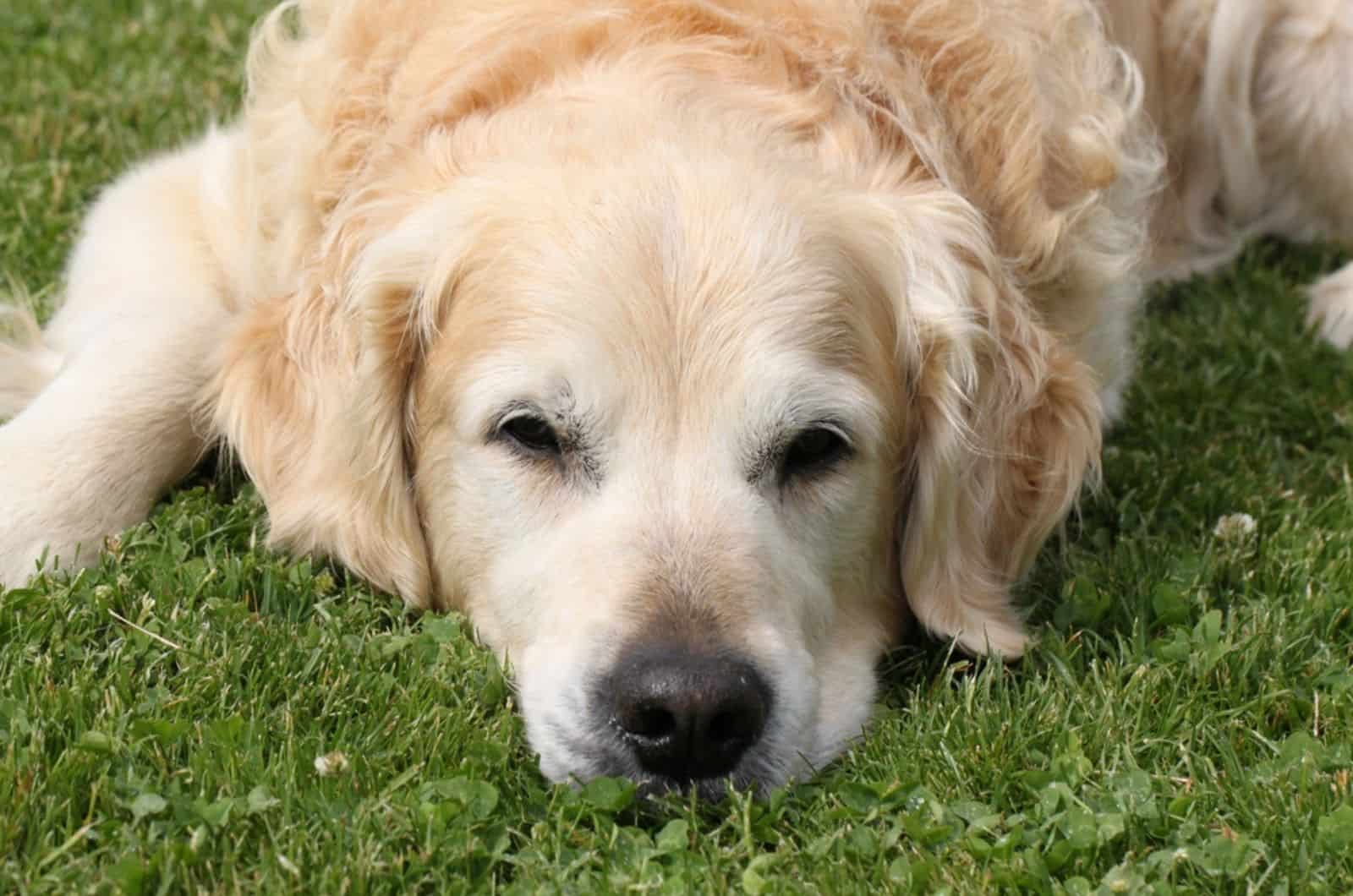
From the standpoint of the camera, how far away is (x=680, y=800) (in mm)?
3070

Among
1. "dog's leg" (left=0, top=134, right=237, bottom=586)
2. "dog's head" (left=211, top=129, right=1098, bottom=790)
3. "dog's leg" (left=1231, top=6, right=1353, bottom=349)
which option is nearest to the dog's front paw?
"dog's leg" (left=1231, top=6, right=1353, bottom=349)

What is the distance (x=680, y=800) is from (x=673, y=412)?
2.36ft

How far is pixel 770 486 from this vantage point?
340 cm

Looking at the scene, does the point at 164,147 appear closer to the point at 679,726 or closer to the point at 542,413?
the point at 542,413

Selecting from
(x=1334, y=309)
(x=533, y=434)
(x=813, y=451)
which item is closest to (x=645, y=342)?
(x=533, y=434)

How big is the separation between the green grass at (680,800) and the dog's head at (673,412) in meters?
0.13

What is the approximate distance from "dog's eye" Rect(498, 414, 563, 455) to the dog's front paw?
2982 millimetres

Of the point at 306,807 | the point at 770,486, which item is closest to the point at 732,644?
the point at 770,486

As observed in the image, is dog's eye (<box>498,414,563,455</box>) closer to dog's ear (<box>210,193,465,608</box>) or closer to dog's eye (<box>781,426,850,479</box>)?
dog's ear (<box>210,193,465,608</box>)

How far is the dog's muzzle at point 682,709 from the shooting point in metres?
3.01

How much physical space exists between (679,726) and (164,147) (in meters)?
3.57

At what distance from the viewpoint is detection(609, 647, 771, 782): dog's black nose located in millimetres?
3012

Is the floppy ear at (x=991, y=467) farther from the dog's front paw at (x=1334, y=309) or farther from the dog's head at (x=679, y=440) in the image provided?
the dog's front paw at (x=1334, y=309)

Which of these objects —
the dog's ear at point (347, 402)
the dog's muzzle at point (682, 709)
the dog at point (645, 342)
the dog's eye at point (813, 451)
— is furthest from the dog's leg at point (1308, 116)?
the dog's muzzle at point (682, 709)
